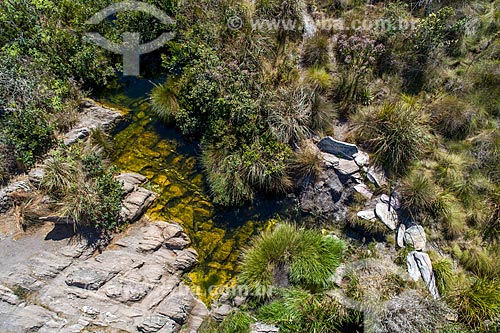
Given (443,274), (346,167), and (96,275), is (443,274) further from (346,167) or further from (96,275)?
(96,275)

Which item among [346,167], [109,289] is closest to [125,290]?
[109,289]

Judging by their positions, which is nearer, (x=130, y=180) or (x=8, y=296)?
(x=8, y=296)

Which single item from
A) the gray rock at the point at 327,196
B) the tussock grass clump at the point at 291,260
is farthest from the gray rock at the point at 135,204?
the gray rock at the point at 327,196

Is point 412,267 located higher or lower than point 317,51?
lower

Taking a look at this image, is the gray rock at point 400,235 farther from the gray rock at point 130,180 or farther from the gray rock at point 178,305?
the gray rock at point 130,180

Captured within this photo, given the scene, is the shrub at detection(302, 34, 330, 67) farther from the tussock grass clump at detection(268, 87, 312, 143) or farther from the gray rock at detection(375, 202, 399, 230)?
the gray rock at detection(375, 202, 399, 230)

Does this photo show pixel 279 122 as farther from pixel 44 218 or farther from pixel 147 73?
pixel 44 218

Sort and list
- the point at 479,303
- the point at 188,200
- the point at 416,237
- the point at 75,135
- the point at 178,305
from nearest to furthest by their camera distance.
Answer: the point at 479,303
the point at 178,305
the point at 416,237
the point at 188,200
the point at 75,135
